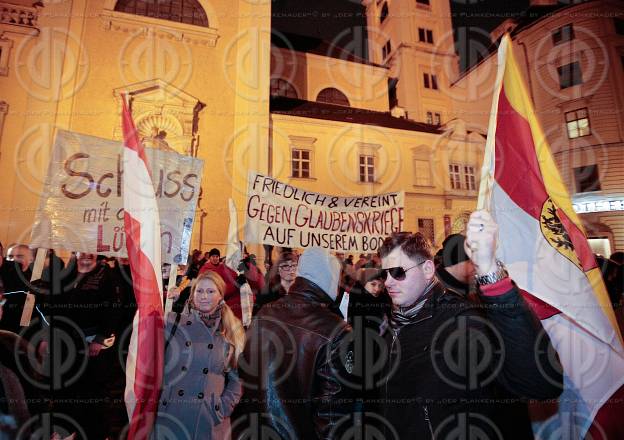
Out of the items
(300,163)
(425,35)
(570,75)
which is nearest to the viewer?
(300,163)

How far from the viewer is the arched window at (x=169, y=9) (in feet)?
43.2

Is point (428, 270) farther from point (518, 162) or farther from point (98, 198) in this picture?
point (98, 198)

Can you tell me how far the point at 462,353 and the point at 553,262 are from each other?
787 millimetres

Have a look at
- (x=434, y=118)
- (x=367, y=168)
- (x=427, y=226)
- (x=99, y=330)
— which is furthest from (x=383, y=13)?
(x=99, y=330)

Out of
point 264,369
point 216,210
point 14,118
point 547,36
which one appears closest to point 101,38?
point 14,118

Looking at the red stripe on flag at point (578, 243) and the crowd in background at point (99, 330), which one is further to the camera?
the crowd in background at point (99, 330)

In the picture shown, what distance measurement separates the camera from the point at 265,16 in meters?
14.0

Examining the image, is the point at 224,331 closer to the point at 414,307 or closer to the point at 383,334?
the point at 383,334

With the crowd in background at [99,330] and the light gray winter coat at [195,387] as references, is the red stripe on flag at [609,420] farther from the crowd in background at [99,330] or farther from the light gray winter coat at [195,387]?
the light gray winter coat at [195,387]

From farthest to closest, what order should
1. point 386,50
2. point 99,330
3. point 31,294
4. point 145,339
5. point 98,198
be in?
1. point 386,50
2. point 31,294
3. point 98,198
4. point 99,330
5. point 145,339

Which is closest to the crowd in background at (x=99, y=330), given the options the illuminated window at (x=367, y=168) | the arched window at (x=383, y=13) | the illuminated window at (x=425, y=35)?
the illuminated window at (x=367, y=168)

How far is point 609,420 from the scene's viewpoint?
6.68ft

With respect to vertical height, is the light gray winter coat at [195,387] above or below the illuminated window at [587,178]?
below

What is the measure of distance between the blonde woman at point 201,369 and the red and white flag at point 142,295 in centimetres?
41
